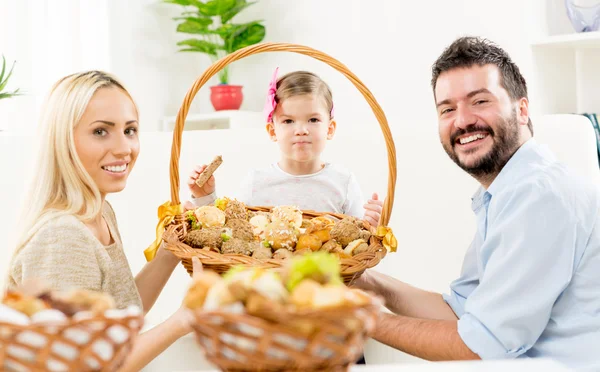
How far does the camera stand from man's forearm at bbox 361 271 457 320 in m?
1.80

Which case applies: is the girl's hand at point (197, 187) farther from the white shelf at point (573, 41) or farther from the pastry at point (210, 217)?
the white shelf at point (573, 41)

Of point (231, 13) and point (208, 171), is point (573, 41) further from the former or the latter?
point (231, 13)

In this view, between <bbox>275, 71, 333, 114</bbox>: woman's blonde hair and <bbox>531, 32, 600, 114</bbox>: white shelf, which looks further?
<bbox>531, 32, 600, 114</bbox>: white shelf

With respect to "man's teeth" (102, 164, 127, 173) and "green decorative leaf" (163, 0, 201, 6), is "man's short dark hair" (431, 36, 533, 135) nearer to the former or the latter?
"man's teeth" (102, 164, 127, 173)

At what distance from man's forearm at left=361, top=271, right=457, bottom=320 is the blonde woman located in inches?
24.4

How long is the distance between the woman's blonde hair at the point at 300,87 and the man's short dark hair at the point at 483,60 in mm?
587

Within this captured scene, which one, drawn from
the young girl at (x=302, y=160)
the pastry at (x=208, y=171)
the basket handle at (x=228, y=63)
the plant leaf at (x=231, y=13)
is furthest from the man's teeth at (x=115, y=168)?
the plant leaf at (x=231, y=13)

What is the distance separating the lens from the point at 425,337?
1479 mm

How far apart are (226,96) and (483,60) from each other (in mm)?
2810

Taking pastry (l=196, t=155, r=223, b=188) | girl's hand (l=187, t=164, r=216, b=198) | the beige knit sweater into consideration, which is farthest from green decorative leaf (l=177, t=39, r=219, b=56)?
the beige knit sweater

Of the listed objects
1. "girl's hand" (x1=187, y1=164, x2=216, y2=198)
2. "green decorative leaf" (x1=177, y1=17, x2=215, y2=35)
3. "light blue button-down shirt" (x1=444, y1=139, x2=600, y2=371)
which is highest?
"green decorative leaf" (x1=177, y1=17, x2=215, y2=35)

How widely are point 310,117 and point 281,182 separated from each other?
256 millimetres

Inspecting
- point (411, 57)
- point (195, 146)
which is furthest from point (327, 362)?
point (411, 57)

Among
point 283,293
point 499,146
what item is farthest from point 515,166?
point 283,293
